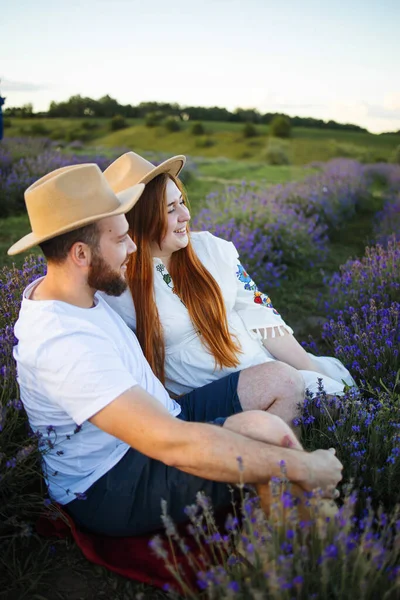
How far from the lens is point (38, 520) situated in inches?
98.0

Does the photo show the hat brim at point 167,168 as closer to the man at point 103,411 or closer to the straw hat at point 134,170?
the straw hat at point 134,170

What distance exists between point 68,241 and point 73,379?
53 centimetres

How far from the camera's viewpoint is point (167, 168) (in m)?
3.09

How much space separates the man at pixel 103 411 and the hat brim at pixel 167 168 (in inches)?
22.0

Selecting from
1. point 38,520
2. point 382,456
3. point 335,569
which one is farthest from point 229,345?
point 335,569

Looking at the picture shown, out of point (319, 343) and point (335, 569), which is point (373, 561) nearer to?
point (335, 569)

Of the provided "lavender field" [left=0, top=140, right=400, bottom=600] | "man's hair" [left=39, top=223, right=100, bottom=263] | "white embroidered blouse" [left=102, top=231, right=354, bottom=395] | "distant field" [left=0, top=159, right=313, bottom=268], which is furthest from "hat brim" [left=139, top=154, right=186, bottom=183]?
"distant field" [left=0, top=159, right=313, bottom=268]

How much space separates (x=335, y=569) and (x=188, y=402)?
128 centimetres

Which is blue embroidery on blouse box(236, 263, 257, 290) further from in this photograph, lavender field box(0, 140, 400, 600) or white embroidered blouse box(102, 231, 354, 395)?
lavender field box(0, 140, 400, 600)

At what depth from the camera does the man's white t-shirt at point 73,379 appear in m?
1.96

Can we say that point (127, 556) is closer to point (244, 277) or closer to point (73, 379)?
point (73, 379)

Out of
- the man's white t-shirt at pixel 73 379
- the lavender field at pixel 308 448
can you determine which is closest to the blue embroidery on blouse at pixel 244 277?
the lavender field at pixel 308 448

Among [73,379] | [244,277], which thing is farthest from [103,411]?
[244,277]

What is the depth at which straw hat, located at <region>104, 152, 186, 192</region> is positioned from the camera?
302 cm
